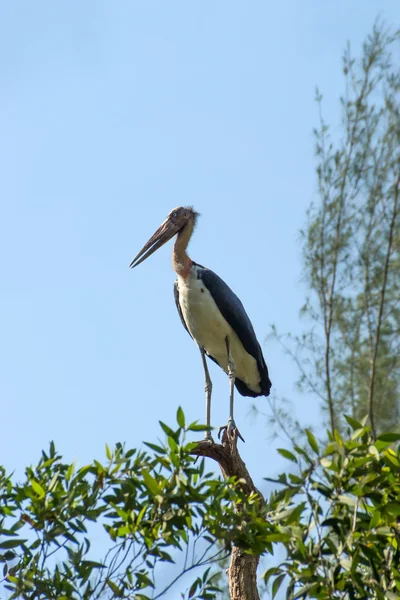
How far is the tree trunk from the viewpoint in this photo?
19.9 ft

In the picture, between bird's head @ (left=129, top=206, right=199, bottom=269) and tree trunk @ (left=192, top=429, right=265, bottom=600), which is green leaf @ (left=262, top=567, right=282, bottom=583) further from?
bird's head @ (left=129, top=206, right=199, bottom=269)

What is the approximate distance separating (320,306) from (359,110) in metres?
2.41

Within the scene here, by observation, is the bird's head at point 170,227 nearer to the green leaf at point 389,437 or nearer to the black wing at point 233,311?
the black wing at point 233,311

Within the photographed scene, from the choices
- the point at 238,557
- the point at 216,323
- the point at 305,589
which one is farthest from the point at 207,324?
the point at 305,589

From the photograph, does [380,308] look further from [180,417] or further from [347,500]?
[347,500]

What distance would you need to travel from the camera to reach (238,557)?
6.09 m

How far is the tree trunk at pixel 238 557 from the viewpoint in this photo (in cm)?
607

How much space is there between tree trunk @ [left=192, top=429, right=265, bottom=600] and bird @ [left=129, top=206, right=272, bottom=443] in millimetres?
1220

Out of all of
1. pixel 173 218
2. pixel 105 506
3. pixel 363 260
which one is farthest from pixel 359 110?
pixel 105 506

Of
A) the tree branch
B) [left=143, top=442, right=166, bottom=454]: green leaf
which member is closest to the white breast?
[left=143, top=442, right=166, bottom=454]: green leaf

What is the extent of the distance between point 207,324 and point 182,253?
2.27ft

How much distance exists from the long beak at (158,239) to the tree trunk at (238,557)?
9.03 feet

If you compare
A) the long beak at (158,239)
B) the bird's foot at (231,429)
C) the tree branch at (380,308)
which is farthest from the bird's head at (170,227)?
the tree branch at (380,308)

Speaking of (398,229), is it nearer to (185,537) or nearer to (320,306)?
(320,306)
